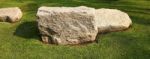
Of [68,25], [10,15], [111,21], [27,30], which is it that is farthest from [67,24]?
[10,15]

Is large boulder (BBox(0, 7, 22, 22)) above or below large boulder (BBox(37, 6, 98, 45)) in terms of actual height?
below

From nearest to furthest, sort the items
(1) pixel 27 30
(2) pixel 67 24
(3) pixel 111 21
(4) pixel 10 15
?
(2) pixel 67 24 → (3) pixel 111 21 → (1) pixel 27 30 → (4) pixel 10 15

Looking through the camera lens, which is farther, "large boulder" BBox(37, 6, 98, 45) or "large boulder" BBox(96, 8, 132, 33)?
"large boulder" BBox(96, 8, 132, 33)

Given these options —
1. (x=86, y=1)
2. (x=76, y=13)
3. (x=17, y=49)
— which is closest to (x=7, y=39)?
(x=17, y=49)

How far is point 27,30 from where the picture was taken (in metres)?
5.94

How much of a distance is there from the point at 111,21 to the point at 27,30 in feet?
5.06


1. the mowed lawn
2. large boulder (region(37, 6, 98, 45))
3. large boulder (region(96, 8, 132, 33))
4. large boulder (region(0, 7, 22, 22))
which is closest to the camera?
the mowed lawn

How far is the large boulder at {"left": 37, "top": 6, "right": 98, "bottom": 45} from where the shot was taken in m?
5.21

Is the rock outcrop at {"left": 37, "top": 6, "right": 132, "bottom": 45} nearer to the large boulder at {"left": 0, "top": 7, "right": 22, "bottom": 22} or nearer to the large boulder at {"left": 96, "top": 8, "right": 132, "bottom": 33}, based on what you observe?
the large boulder at {"left": 96, "top": 8, "right": 132, "bottom": 33}

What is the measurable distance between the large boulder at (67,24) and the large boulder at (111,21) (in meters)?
0.34

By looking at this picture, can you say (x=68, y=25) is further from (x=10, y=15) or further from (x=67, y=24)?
(x=10, y=15)

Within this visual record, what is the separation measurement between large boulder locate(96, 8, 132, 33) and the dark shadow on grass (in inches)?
44.1

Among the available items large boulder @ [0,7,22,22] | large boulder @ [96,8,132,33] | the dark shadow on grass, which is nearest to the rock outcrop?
large boulder @ [96,8,132,33]

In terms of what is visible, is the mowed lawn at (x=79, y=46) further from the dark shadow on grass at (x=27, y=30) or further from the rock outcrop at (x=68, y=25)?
the rock outcrop at (x=68, y=25)
